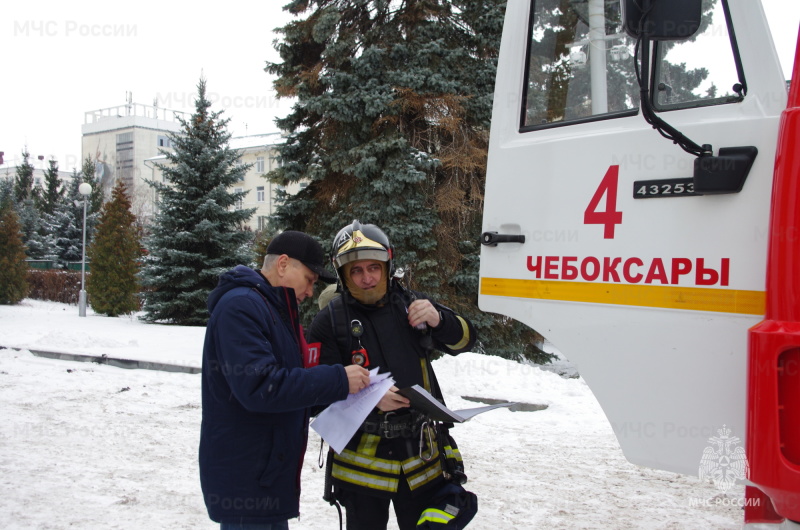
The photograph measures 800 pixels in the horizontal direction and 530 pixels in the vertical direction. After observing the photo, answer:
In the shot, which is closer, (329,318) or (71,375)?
(329,318)

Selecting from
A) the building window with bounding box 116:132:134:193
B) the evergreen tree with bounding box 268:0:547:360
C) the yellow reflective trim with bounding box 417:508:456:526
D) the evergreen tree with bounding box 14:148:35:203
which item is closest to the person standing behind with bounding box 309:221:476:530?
the yellow reflective trim with bounding box 417:508:456:526

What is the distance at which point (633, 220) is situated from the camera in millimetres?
2186

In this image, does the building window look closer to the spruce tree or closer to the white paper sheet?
the spruce tree

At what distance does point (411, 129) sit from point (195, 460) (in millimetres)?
8402

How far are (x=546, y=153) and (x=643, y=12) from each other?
663mm

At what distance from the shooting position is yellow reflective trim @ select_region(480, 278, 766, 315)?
1971 mm

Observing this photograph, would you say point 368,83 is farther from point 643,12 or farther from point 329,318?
point 643,12

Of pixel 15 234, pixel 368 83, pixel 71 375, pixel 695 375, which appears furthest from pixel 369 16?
pixel 15 234

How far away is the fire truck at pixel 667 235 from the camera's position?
5.76ft

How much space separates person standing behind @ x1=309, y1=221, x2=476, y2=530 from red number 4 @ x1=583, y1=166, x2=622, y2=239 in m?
0.85

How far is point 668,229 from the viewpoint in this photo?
2.11 meters

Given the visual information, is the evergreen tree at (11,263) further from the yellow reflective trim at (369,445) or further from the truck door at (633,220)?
the truck door at (633,220)

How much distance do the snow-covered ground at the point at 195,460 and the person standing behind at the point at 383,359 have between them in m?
1.85

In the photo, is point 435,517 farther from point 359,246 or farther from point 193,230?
point 193,230
